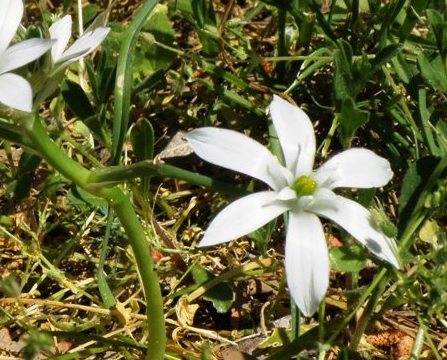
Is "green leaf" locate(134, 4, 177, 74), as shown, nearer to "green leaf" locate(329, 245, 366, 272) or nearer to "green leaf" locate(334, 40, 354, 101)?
"green leaf" locate(334, 40, 354, 101)

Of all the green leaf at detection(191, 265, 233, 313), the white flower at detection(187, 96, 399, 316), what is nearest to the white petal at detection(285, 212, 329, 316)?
the white flower at detection(187, 96, 399, 316)

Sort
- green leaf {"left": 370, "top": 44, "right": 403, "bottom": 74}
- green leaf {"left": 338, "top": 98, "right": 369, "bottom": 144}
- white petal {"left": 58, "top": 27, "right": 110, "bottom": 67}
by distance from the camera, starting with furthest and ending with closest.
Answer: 1. green leaf {"left": 370, "top": 44, "right": 403, "bottom": 74}
2. green leaf {"left": 338, "top": 98, "right": 369, "bottom": 144}
3. white petal {"left": 58, "top": 27, "right": 110, "bottom": 67}

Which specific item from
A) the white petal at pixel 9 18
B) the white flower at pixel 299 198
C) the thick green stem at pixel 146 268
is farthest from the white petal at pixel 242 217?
the white petal at pixel 9 18

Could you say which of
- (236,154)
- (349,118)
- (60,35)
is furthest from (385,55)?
(60,35)

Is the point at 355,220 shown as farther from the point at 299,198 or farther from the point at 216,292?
the point at 216,292

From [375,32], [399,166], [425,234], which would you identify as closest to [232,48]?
[375,32]

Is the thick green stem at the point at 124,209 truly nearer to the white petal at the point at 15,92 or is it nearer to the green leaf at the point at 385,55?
the white petal at the point at 15,92
